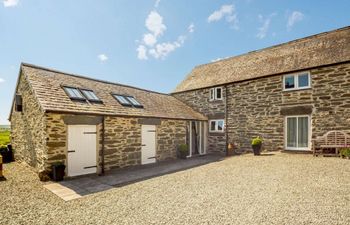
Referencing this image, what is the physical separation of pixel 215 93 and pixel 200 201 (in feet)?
37.6

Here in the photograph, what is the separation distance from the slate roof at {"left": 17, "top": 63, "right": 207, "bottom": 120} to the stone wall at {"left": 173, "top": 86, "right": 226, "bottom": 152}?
1.18 m

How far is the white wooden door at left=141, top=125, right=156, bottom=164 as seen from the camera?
11.4 m

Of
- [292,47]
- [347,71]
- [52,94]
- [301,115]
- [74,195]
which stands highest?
[292,47]

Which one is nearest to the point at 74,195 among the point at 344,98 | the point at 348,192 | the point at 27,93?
the point at 27,93

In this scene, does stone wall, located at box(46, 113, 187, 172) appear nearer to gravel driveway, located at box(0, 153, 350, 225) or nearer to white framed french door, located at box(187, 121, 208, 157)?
gravel driveway, located at box(0, 153, 350, 225)

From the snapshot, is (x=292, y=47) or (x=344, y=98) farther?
(x=292, y=47)

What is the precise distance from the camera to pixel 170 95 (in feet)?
62.3

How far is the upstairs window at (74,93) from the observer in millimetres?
9653

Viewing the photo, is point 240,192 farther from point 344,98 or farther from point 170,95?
point 170,95

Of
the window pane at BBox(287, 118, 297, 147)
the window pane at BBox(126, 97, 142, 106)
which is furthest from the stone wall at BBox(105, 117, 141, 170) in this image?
the window pane at BBox(287, 118, 297, 147)

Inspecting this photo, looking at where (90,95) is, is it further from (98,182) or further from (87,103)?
(98,182)

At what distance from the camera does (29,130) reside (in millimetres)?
10070

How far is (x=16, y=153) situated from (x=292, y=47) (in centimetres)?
1847

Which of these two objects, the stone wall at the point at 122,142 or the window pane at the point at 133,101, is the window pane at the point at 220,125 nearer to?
the window pane at the point at 133,101
